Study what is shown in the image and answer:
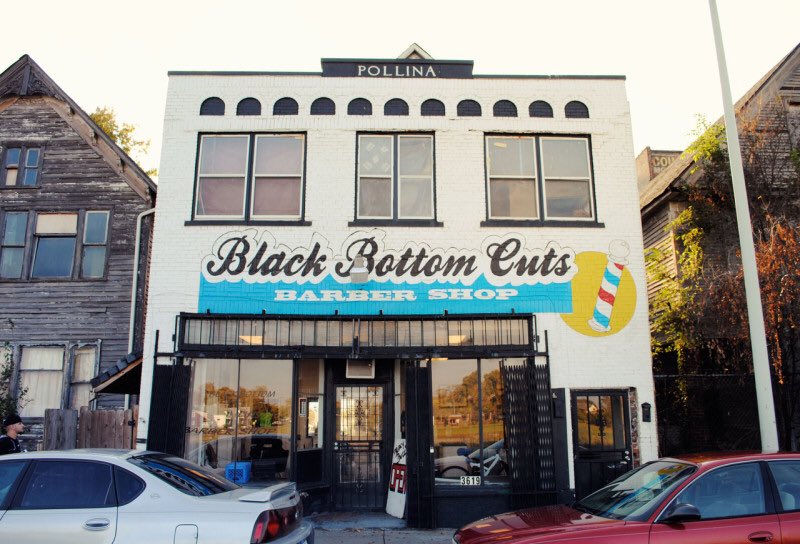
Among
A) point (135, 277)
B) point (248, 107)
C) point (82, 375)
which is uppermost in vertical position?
point (248, 107)

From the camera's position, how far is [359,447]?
11.5 m

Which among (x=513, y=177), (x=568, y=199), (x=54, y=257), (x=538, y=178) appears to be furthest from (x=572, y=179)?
(x=54, y=257)

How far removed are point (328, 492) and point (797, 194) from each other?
11225 mm

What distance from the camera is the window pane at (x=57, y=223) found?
1472 centimetres

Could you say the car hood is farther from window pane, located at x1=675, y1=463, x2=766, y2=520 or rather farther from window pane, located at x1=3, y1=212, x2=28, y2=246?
window pane, located at x1=3, y1=212, x2=28, y2=246

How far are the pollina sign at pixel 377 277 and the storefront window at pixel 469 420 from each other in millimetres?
1008

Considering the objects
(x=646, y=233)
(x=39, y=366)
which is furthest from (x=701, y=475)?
(x=39, y=366)

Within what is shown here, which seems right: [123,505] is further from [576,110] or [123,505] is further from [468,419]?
[576,110]

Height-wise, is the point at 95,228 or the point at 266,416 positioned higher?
the point at 95,228

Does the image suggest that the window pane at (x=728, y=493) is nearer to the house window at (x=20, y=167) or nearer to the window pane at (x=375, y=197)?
the window pane at (x=375, y=197)

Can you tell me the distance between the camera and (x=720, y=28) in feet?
31.2

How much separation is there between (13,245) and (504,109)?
1103 centimetres

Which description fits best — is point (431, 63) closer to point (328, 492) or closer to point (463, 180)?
point (463, 180)

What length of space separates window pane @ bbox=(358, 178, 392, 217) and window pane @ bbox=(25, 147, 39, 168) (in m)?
8.46
